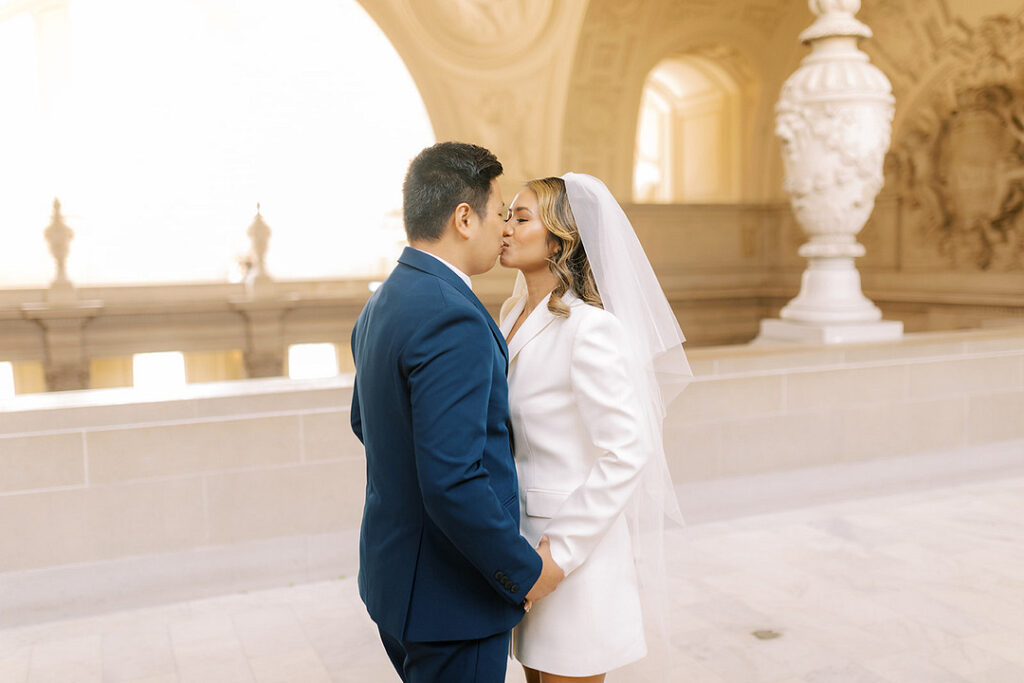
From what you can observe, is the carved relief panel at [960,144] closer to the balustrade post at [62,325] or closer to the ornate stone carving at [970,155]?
the ornate stone carving at [970,155]

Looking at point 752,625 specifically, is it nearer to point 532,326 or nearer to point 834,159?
point 532,326

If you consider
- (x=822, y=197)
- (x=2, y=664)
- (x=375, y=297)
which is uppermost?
(x=822, y=197)

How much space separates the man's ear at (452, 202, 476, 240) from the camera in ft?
5.50

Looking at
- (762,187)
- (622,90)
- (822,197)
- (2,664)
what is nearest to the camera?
(2,664)

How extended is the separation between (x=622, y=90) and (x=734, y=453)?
8799mm

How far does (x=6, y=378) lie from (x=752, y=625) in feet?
29.2

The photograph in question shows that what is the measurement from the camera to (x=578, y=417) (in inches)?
75.9

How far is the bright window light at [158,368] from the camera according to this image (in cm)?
1033

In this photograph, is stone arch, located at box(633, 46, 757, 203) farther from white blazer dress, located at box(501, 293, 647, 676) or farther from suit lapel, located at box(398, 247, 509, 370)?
suit lapel, located at box(398, 247, 509, 370)

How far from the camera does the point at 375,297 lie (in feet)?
5.74

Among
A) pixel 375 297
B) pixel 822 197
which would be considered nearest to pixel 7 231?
pixel 822 197

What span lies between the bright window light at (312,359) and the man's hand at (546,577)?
28.3 ft

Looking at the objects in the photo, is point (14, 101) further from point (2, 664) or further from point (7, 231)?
point (2, 664)

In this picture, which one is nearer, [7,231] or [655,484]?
[655,484]
